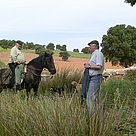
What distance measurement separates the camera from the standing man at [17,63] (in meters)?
14.9

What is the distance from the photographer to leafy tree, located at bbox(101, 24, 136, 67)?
4850cm

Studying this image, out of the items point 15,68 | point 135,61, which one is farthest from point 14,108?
point 135,61

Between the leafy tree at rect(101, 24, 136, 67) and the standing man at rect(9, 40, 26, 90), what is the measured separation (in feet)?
108

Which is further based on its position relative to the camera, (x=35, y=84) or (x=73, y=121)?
(x=35, y=84)

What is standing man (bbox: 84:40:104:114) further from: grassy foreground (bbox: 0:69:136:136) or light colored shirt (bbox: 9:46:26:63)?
light colored shirt (bbox: 9:46:26:63)

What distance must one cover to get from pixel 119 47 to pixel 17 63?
Answer: 35.7m

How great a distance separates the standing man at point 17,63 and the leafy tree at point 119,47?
32.9 meters

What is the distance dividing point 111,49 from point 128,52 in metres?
1.97

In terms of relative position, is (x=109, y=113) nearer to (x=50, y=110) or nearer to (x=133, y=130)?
(x=50, y=110)

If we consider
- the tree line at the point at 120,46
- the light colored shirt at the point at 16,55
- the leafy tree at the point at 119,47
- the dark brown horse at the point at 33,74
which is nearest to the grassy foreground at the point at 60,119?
the light colored shirt at the point at 16,55

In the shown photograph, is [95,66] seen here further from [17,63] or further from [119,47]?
[119,47]

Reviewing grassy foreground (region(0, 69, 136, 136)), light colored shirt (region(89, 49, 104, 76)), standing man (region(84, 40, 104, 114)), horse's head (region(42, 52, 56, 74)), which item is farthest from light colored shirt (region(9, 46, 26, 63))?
grassy foreground (region(0, 69, 136, 136))

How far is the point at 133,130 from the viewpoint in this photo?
7340 millimetres

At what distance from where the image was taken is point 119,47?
49906 mm
